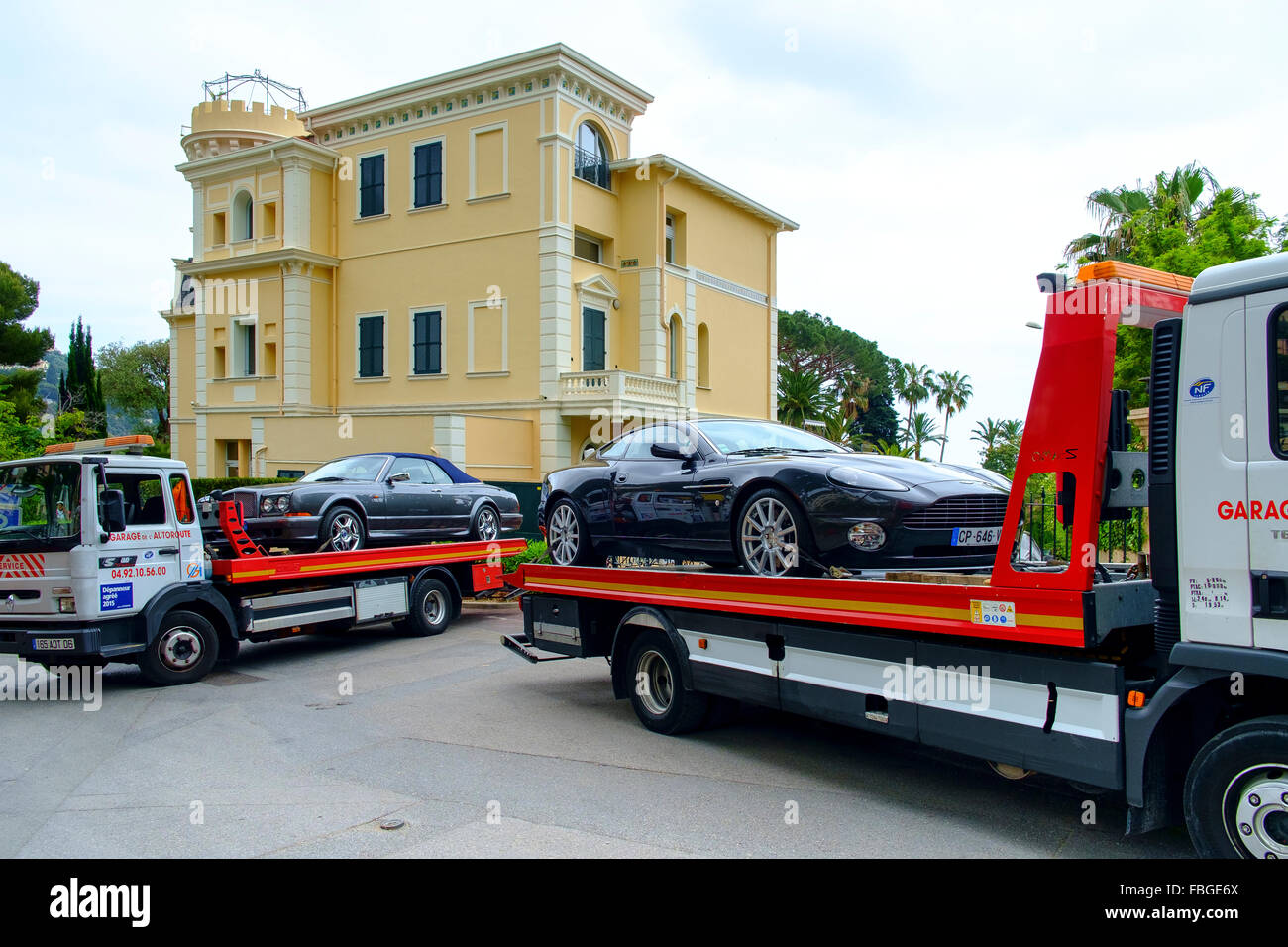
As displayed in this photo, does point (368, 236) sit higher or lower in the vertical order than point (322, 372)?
higher

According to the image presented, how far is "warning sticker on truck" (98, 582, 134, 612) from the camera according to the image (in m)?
9.06

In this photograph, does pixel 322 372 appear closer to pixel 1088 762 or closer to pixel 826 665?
pixel 826 665

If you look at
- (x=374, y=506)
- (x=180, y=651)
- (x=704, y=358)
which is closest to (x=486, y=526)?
(x=374, y=506)

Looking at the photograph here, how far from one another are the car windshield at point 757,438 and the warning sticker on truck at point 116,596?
5841 mm

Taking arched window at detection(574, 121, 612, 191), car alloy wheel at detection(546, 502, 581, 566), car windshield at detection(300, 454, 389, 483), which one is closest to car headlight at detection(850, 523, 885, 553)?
car alloy wheel at detection(546, 502, 581, 566)

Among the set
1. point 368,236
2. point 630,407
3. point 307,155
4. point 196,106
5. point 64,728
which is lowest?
point 64,728

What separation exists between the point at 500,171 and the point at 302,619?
53.4 ft

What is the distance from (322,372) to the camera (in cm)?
2814

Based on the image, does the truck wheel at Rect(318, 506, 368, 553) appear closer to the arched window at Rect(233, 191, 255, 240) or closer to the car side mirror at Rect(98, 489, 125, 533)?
the car side mirror at Rect(98, 489, 125, 533)

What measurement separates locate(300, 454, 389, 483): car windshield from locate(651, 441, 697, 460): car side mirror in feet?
20.2

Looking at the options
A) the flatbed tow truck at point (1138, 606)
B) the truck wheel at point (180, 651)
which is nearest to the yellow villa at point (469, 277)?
the truck wheel at point (180, 651)

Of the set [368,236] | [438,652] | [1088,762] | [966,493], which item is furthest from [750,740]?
[368,236]

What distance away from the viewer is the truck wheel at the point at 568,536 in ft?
28.6

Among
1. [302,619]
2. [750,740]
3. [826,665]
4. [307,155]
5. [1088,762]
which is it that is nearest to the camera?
[1088,762]
